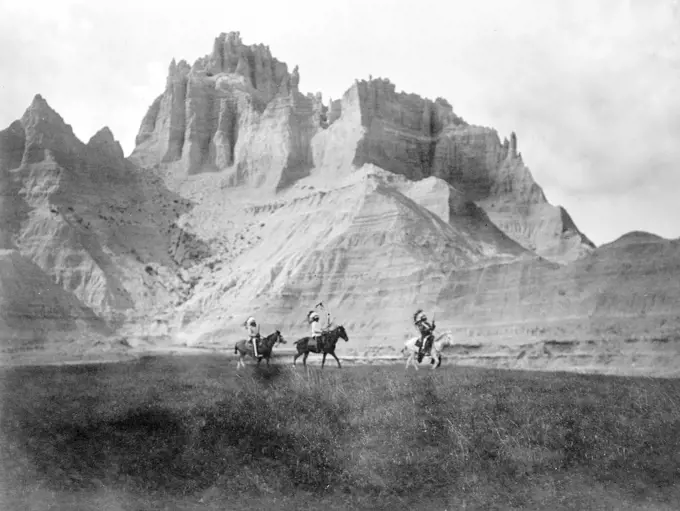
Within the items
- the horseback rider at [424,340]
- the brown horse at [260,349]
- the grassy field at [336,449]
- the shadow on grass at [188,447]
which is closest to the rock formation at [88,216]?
the brown horse at [260,349]

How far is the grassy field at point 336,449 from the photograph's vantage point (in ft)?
52.3

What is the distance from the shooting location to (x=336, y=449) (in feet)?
58.2

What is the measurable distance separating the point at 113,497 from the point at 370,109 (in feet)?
411

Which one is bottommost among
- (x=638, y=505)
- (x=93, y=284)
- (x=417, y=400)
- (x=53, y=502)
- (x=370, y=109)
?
(x=53, y=502)

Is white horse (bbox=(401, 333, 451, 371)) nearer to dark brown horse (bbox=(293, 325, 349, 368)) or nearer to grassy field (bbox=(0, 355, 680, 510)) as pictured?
dark brown horse (bbox=(293, 325, 349, 368))

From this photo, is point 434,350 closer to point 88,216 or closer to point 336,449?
point 336,449

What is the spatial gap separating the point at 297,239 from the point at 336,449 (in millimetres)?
87001

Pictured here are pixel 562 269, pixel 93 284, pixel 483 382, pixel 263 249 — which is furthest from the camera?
pixel 263 249

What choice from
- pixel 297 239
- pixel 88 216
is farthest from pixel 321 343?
pixel 88 216

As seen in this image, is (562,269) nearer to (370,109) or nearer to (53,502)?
(53,502)

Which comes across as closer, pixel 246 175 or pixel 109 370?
pixel 109 370

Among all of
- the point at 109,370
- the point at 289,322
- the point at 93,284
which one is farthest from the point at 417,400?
the point at 93,284

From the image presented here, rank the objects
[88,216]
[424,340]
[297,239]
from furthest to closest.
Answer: [88,216], [297,239], [424,340]

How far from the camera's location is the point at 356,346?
2783 inches
